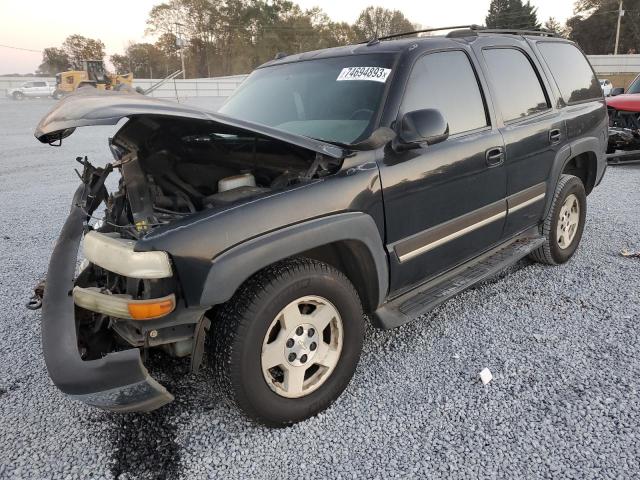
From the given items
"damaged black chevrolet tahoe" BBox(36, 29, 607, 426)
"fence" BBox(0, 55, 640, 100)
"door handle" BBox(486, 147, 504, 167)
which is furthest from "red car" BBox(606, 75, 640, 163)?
"fence" BBox(0, 55, 640, 100)

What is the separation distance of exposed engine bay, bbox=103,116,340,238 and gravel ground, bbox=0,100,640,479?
98 cm

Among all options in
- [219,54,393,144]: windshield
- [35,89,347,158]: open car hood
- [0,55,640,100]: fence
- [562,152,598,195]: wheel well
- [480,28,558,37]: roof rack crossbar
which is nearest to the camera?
[35,89,347,158]: open car hood

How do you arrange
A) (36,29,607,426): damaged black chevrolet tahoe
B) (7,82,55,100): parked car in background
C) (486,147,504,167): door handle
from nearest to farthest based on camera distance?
(36,29,607,426): damaged black chevrolet tahoe < (486,147,504,167): door handle < (7,82,55,100): parked car in background

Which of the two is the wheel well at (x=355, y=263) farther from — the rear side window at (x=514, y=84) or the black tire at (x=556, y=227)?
the black tire at (x=556, y=227)

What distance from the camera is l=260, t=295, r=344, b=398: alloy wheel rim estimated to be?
7.57 feet

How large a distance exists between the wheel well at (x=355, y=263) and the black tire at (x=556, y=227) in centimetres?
205

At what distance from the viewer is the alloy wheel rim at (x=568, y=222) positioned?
4219mm

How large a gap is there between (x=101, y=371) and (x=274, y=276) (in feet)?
2.64

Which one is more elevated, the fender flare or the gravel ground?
the fender flare

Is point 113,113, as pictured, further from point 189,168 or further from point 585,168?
point 585,168

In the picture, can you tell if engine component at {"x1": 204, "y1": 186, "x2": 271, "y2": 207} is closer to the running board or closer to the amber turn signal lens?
the amber turn signal lens

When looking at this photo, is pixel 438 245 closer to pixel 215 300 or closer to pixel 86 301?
pixel 215 300

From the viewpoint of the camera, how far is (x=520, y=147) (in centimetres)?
347

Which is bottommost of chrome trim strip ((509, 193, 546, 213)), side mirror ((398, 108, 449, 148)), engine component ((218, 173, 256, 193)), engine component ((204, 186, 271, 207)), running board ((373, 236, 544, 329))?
running board ((373, 236, 544, 329))
